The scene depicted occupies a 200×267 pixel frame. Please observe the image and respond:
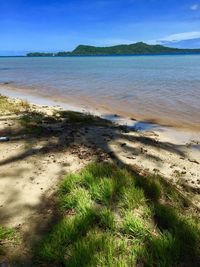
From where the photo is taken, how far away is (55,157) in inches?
281

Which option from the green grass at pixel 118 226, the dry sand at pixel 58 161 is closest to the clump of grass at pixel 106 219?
the green grass at pixel 118 226

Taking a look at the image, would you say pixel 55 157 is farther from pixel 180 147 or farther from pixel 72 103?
pixel 72 103

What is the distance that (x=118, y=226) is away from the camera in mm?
4527

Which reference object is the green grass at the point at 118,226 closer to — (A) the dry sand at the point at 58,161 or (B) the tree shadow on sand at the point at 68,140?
(B) the tree shadow on sand at the point at 68,140

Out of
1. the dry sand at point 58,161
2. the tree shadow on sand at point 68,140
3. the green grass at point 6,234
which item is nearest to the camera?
the green grass at point 6,234

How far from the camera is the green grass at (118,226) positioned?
3.88 metres

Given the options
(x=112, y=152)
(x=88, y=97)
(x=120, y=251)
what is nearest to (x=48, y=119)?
(x=112, y=152)

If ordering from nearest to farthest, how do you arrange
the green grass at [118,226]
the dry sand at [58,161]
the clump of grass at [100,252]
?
the clump of grass at [100,252]
the green grass at [118,226]
the dry sand at [58,161]

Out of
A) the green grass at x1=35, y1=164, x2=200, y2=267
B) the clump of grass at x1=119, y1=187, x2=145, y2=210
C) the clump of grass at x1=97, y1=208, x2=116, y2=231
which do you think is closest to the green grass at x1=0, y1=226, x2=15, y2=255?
the green grass at x1=35, y1=164, x2=200, y2=267

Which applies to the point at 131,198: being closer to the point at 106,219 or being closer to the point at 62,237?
the point at 106,219

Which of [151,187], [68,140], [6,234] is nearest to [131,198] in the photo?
[151,187]

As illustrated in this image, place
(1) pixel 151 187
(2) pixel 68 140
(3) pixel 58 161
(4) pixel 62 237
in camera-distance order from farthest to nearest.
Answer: (2) pixel 68 140, (3) pixel 58 161, (1) pixel 151 187, (4) pixel 62 237

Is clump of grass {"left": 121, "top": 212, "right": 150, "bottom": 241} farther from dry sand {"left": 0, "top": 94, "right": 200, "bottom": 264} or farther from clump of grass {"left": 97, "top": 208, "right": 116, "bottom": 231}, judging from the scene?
dry sand {"left": 0, "top": 94, "right": 200, "bottom": 264}

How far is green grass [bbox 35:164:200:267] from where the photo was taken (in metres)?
3.88
